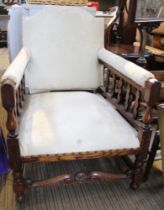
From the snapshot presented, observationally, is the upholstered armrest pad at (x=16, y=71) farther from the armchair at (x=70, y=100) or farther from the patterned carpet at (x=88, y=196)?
the patterned carpet at (x=88, y=196)

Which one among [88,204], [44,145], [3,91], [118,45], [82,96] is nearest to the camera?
[3,91]

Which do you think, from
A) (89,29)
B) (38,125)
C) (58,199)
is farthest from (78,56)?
(58,199)

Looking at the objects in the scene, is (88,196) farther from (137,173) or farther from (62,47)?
(62,47)

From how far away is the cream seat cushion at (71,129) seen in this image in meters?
0.96

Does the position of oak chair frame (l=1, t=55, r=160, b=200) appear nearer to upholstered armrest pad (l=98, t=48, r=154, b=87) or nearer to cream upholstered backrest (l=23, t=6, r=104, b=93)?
upholstered armrest pad (l=98, t=48, r=154, b=87)

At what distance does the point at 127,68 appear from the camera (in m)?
1.08

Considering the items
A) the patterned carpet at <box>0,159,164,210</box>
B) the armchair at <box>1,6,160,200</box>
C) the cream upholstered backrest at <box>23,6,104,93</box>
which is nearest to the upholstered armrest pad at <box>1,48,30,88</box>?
the armchair at <box>1,6,160,200</box>

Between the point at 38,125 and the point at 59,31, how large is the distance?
0.62 meters

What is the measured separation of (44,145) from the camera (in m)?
0.96

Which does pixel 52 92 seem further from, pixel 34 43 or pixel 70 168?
pixel 70 168

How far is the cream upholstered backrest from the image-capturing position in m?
1.34

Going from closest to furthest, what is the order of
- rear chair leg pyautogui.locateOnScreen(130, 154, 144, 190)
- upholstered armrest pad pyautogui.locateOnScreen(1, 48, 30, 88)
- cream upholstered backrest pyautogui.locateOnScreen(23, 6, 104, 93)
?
upholstered armrest pad pyautogui.locateOnScreen(1, 48, 30, 88)
rear chair leg pyautogui.locateOnScreen(130, 154, 144, 190)
cream upholstered backrest pyautogui.locateOnScreen(23, 6, 104, 93)

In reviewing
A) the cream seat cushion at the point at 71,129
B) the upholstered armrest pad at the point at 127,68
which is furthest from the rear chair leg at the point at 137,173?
the upholstered armrest pad at the point at 127,68

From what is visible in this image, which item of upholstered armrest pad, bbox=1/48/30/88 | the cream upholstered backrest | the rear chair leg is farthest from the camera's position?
the cream upholstered backrest
